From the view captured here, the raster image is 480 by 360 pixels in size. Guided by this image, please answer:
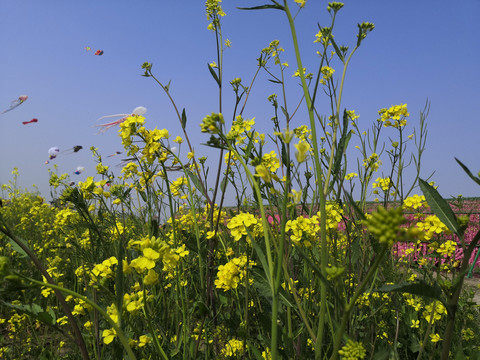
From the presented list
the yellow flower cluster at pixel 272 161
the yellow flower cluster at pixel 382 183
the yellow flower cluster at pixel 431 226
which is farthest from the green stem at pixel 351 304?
the yellow flower cluster at pixel 382 183

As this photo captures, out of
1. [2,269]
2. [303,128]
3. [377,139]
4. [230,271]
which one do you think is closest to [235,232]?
[230,271]

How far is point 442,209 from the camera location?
0.86 meters

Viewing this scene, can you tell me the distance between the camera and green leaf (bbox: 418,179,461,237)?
83 cm

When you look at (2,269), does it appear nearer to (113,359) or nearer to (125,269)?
(125,269)

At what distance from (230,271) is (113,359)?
724mm

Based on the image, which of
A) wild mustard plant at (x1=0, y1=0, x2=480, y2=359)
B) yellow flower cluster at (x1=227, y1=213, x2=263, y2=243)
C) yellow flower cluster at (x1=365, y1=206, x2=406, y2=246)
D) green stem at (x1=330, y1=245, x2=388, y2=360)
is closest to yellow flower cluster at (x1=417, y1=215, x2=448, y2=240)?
wild mustard plant at (x1=0, y1=0, x2=480, y2=359)

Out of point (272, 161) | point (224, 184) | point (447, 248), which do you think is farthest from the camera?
point (224, 184)

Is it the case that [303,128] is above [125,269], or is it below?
above

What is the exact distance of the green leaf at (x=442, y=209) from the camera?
0.83 m

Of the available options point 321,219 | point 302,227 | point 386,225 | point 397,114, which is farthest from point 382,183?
point 386,225

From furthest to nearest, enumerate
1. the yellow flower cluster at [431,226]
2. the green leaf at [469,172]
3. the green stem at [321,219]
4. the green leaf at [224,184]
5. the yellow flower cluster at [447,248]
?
the green leaf at [224,184] < the yellow flower cluster at [447,248] < the yellow flower cluster at [431,226] < the green stem at [321,219] < the green leaf at [469,172]

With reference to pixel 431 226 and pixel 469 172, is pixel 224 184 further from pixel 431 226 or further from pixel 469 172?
pixel 469 172

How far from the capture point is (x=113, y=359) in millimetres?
1624

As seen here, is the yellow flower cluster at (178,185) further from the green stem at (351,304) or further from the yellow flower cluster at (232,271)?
the green stem at (351,304)
